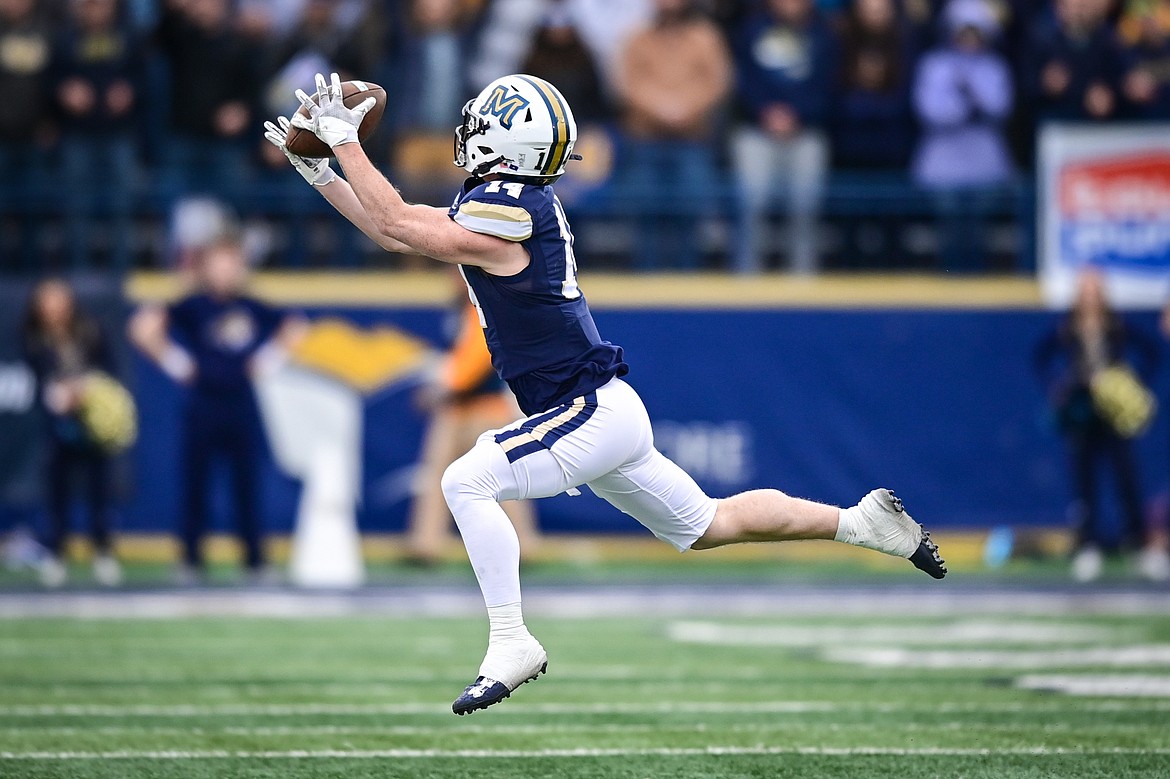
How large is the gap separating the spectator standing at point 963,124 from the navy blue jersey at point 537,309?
28.1 feet

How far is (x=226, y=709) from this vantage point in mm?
7078

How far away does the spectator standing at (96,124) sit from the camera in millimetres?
13586

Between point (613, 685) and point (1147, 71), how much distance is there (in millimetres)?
8388

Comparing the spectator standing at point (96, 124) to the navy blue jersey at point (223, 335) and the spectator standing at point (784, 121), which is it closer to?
the navy blue jersey at point (223, 335)

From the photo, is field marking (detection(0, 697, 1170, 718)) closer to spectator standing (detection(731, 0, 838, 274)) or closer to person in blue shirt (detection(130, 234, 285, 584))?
person in blue shirt (detection(130, 234, 285, 584))

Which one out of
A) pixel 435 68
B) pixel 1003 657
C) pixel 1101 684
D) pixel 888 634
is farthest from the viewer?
pixel 435 68

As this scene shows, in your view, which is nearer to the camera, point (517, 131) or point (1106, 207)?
point (517, 131)

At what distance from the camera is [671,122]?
13750mm

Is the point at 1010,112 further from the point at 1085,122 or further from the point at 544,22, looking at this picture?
the point at 544,22

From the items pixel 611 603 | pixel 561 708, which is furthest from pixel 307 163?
pixel 611 603

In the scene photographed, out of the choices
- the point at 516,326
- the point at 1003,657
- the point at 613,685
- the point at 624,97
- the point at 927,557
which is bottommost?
the point at 1003,657

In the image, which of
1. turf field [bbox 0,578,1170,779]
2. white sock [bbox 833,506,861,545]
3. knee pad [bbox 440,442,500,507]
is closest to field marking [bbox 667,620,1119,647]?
turf field [bbox 0,578,1170,779]

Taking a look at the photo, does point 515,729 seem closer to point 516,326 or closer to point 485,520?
point 485,520

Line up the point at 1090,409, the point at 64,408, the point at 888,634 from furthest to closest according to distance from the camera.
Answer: the point at 1090,409, the point at 64,408, the point at 888,634
